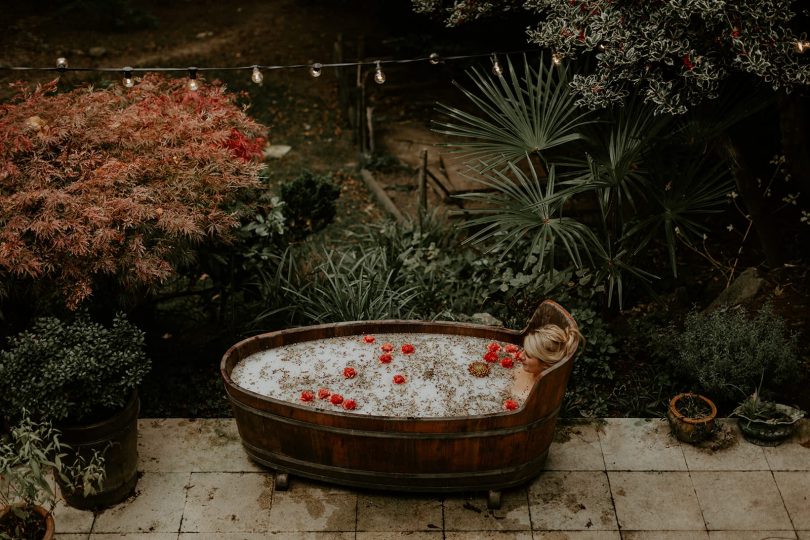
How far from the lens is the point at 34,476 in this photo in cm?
351

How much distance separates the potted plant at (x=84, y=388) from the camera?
391cm

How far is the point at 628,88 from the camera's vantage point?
4.77m

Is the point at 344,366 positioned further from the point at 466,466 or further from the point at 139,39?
the point at 139,39

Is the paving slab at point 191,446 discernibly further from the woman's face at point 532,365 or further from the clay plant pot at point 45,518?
the woman's face at point 532,365

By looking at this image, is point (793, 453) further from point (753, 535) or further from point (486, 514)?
point (486, 514)

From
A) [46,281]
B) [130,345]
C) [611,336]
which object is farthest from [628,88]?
[46,281]

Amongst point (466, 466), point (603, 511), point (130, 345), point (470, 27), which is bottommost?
point (603, 511)

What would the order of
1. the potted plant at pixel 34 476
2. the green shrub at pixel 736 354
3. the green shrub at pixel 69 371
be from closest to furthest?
the potted plant at pixel 34 476
the green shrub at pixel 69 371
the green shrub at pixel 736 354

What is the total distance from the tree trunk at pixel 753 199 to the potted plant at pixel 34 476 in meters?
4.60

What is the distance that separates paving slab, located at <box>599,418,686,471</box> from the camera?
4.60 m

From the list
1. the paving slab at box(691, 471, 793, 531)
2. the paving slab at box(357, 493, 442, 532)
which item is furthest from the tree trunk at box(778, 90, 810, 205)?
the paving slab at box(357, 493, 442, 532)

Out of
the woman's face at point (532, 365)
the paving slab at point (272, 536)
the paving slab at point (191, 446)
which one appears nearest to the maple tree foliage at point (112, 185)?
the paving slab at point (191, 446)

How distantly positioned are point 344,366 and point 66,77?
8.25m

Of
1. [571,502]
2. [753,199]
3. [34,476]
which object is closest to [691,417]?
[571,502]
